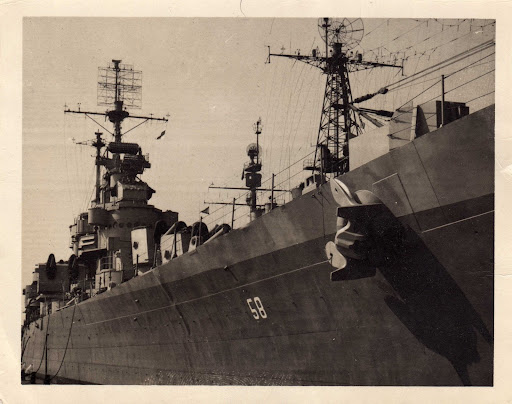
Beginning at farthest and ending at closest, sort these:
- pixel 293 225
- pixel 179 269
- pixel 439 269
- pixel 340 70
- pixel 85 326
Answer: pixel 85 326, pixel 340 70, pixel 179 269, pixel 293 225, pixel 439 269

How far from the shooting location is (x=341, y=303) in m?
9.90

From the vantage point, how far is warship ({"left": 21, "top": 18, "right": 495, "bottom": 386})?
8.34 m

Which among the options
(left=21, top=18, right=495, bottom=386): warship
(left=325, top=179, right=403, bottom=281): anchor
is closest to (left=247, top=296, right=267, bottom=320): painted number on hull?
(left=21, top=18, right=495, bottom=386): warship

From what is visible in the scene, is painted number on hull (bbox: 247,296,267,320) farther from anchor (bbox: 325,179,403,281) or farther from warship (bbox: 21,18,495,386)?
A: anchor (bbox: 325,179,403,281)

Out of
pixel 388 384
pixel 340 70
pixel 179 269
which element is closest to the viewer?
pixel 388 384

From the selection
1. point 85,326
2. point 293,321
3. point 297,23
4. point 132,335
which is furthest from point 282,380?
point 85,326

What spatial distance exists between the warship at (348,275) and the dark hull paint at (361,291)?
0.06 ft

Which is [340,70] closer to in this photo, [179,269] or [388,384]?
[179,269]

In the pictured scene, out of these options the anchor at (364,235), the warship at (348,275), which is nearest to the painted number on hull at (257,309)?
the warship at (348,275)

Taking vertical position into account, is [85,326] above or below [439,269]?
below

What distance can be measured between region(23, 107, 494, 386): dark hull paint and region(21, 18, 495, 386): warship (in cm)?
2

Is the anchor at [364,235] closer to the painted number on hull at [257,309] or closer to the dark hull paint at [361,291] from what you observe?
the dark hull paint at [361,291]

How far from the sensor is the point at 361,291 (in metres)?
9.52
